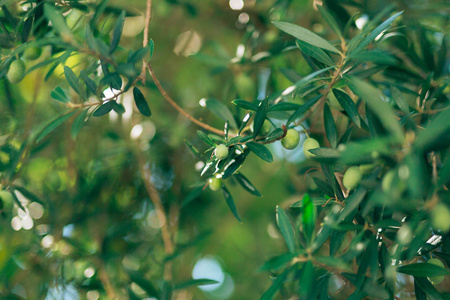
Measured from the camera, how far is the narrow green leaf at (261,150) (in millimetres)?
778

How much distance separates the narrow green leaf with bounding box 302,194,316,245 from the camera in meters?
0.65

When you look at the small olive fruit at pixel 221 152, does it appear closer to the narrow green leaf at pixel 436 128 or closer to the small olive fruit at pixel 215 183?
the small olive fruit at pixel 215 183

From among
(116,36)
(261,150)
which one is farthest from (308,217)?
(116,36)

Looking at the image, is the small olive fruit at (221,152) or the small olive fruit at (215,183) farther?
the small olive fruit at (215,183)

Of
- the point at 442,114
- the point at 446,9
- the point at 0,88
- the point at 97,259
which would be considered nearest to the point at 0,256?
the point at 97,259

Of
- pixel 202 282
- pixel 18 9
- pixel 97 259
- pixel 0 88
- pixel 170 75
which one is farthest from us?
pixel 170 75

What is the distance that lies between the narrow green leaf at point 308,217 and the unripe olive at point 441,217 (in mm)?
180

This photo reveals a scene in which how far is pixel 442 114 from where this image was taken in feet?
1.58

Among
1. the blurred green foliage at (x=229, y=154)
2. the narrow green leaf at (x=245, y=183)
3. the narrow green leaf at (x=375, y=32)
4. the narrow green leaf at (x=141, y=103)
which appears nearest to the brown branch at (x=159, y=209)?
the blurred green foliage at (x=229, y=154)

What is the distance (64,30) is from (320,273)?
659 mm

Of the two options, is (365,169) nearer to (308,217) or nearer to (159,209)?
(308,217)

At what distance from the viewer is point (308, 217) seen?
0.65 m

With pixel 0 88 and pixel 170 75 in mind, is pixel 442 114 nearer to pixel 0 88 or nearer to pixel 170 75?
pixel 0 88

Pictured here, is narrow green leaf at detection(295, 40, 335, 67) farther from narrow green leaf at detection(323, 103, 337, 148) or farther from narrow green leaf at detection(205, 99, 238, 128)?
narrow green leaf at detection(205, 99, 238, 128)
